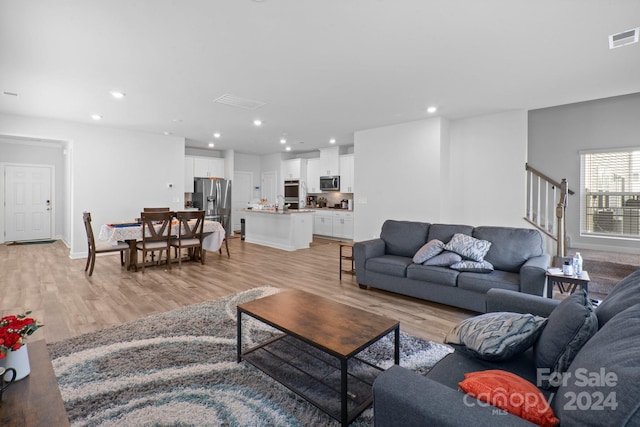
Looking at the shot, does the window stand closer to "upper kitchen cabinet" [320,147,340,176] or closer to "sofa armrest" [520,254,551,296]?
"sofa armrest" [520,254,551,296]

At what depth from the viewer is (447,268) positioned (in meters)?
3.51

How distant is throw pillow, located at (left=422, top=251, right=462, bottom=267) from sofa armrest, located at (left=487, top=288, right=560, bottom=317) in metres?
1.40

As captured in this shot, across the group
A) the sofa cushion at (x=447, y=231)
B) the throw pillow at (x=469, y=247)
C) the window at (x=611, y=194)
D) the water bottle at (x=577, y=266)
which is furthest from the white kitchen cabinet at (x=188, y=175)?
the window at (x=611, y=194)

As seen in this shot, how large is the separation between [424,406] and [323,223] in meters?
8.22

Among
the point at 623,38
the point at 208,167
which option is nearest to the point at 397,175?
the point at 623,38

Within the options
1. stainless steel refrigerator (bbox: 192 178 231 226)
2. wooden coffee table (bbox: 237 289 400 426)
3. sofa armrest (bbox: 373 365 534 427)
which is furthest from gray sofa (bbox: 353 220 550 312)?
stainless steel refrigerator (bbox: 192 178 231 226)

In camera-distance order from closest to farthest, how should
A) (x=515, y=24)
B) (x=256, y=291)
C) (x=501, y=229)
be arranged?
(x=515, y=24) < (x=501, y=229) < (x=256, y=291)

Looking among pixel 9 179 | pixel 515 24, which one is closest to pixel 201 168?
pixel 9 179

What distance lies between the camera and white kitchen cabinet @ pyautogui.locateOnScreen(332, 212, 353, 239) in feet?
28.0

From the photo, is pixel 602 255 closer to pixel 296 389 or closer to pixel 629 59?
pixel 629 59

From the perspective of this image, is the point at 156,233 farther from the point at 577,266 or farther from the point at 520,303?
the point at 577,266

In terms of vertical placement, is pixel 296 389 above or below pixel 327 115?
below

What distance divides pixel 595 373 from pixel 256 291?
3.56m

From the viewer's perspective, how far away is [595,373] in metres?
0.93
